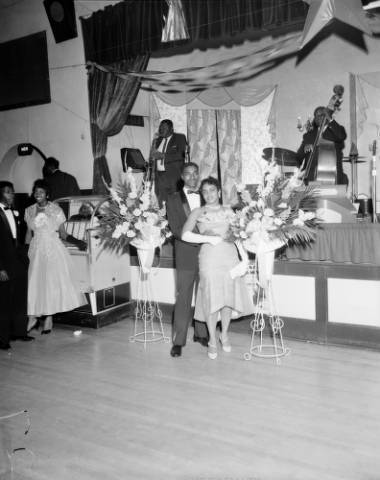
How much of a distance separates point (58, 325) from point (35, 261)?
0.98 metres

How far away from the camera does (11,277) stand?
→ 5.10 m

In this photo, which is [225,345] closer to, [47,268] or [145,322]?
[145,322]

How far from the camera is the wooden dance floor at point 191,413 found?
2.80m

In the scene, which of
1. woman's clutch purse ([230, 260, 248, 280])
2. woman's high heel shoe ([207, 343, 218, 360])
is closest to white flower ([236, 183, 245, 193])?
woman's clutch purse ([230, 260, 248, 280])

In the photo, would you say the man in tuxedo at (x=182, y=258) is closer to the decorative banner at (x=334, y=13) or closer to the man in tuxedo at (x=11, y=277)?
the man in tuxedo at (x=11, y=277)

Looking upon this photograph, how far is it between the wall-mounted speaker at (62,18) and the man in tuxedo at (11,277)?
4412 mm

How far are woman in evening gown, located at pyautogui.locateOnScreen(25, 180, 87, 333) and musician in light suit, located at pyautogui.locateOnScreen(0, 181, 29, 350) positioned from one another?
106 mm

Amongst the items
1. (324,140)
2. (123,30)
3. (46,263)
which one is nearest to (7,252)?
(46,263)

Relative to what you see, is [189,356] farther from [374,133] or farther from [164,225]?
[374,133]

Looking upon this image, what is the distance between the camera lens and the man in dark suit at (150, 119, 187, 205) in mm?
8016

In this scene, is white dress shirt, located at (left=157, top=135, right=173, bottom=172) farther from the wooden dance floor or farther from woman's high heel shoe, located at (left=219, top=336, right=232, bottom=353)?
woman's high heel shoe, located at (left=219, top=336, right=232, bottom=353)

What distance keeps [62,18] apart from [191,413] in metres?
7.43

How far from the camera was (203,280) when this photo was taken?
4.56m

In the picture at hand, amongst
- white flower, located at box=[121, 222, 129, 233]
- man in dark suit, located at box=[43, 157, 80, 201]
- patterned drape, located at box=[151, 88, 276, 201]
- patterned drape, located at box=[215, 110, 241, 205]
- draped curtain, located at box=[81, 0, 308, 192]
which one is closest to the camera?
white flower, located at box=[121, 222, 129, 233]
